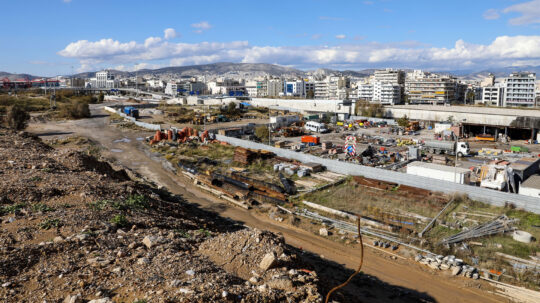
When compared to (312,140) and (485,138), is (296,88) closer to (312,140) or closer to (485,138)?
(485,138)

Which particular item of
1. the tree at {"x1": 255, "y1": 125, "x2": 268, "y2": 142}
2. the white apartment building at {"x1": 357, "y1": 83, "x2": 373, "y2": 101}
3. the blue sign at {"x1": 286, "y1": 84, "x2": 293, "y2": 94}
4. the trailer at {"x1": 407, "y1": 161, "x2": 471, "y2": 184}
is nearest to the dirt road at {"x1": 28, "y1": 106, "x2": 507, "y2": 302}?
the trailer at {"x1": 407, "y1": 161, "x2": 471, "y2": 184}

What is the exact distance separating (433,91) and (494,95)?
11849 millimetres

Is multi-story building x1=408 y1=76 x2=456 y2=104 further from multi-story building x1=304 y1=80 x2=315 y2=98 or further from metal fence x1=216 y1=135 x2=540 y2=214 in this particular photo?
metal fence x1=216 y1=135 x2=540 y2=214

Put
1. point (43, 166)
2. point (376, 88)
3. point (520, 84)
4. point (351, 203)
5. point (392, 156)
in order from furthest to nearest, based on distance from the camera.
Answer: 1. point (376, 88)
2. point (520, 84)
3. point (392, 156)
4. point (351, 203)
5. point (43, 166)

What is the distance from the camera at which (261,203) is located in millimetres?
14898

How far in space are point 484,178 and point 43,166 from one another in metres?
17.1

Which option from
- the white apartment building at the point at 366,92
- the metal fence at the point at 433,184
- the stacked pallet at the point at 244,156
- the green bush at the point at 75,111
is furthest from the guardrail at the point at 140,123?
the white apartment building at the point at 366,92

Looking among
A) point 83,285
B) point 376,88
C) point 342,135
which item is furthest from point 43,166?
point 376,88

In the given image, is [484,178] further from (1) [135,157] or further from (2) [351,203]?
(1) [135,157]

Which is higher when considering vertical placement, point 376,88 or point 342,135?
point 376,88

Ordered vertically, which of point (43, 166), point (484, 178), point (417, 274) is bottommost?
point (417, 274)

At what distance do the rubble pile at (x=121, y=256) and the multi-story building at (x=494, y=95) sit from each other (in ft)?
246

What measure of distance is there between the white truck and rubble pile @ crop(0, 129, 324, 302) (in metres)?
19.1

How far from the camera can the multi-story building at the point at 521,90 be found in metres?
60.4
